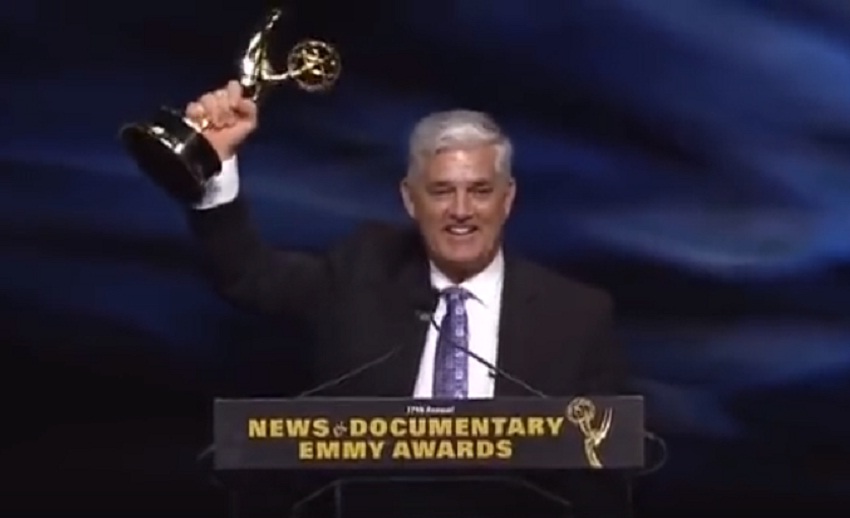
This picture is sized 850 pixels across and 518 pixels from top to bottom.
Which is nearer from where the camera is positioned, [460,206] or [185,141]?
[185,141]

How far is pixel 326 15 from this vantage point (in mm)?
3594

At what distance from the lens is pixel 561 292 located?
3.04 meters

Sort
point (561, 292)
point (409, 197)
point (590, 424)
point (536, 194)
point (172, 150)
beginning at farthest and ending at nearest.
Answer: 1. point (536, 194)
2. point (561, 292)
3. point (409, 197)
4. point (172, 150)
5. point (590, 424)

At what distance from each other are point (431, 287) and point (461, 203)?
0.17 metres

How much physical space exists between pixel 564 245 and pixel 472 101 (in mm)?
259

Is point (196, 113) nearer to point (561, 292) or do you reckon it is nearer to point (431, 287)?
point (431, 287)

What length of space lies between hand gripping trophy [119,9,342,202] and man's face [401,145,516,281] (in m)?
0.23

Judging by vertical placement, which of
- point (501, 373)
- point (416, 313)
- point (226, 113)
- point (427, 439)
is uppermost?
point (226, 113)

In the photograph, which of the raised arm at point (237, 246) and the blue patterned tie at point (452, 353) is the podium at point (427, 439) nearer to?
the blue patterned tie at point (452, 353)

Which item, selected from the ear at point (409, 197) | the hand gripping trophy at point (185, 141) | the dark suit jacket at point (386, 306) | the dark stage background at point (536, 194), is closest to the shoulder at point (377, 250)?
the dark suit jacket at point (386, 306)

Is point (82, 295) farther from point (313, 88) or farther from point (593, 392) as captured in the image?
point (593, 392)

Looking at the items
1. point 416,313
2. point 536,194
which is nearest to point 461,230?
point 416,313

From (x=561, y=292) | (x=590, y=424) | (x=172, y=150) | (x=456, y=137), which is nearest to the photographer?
(x=590, y=424)

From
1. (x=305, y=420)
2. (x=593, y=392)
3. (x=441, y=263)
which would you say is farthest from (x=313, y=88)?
(x=305, y=420)
